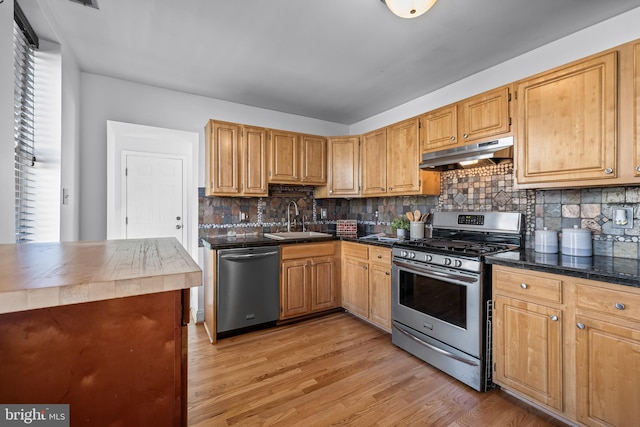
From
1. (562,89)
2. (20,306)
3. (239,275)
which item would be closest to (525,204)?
(562,89)

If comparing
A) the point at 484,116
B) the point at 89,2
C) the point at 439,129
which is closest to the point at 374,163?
the point at 439,129

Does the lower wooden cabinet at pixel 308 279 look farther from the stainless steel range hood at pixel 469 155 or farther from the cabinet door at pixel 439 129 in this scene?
the cabinet door at pixel 439 129

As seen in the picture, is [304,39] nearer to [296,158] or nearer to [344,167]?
[296,158]

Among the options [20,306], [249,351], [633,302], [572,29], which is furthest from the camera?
[249,351]

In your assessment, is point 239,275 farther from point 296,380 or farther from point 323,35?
point 323,35

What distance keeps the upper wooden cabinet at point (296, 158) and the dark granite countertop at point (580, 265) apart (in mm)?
2272

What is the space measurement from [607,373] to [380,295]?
66.1 inches

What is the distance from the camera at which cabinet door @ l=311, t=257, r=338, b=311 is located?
3283 millimetres

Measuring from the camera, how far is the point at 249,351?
2562 mm

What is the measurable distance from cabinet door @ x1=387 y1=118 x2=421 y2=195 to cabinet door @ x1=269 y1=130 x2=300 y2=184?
1127 mm

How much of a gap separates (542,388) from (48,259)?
2.52 meters

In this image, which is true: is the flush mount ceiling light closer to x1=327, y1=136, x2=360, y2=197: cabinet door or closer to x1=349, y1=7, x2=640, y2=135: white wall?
x1=349, y1=7, x2=640, y2=135: white wall

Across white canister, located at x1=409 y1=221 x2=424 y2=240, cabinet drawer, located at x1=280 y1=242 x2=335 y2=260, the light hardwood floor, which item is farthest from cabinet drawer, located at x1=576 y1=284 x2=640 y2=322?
cabinet drawer, located at x1=280 y1=242 x2=335 y2=260

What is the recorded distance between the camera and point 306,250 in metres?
3.23
